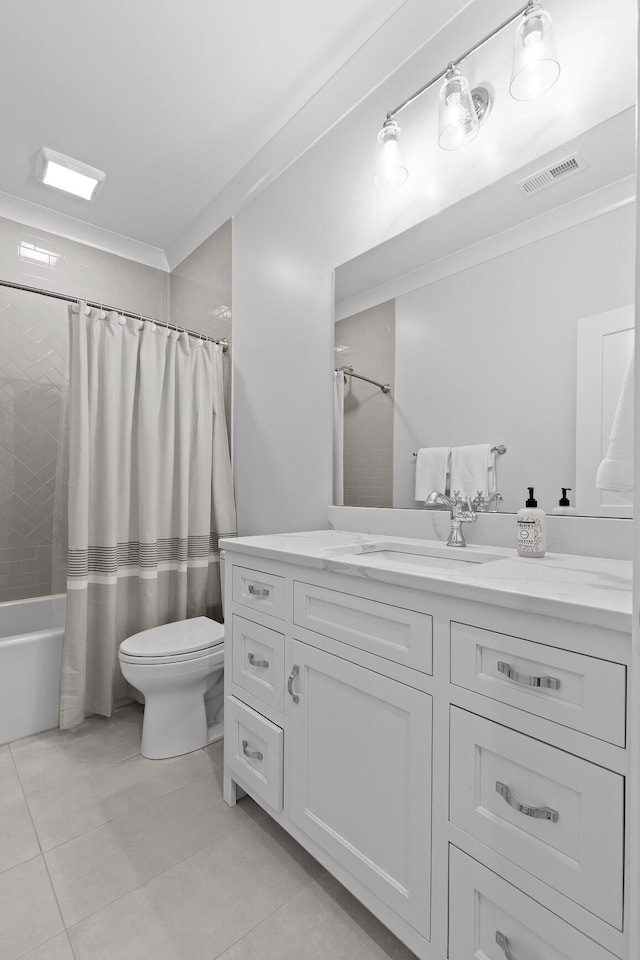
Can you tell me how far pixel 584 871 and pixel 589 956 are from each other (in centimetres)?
13

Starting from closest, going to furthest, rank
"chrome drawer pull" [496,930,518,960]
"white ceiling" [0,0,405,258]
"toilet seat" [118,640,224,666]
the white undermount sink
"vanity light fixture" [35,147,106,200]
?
"chrome drawer pull" [496,930,518,960] → the white undermount sink → "white ceiling" [0,0,405,258] → "toilet seat" [118,640,224,666] → "vanity light fixture" [35,147,106,200]

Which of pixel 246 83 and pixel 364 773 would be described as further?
pixel 246 83

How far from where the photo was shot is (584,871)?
0.69 meters

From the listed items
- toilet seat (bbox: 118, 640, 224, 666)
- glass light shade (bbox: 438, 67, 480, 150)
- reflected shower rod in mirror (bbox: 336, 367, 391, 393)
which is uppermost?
glass light shade (bbox: 438, 67, 480, 150)

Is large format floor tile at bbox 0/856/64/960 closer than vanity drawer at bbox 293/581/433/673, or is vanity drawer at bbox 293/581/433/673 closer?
vanity drawer at bbox 293/581/433/673

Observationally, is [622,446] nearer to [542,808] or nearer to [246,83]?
[542,808]

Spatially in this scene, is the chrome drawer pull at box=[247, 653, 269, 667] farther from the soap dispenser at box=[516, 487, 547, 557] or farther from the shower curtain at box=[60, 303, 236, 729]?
the shower curtain at box=[60, 303, 236, 729]

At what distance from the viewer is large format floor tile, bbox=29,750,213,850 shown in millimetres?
1446

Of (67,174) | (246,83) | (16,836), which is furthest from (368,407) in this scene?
(67,174)

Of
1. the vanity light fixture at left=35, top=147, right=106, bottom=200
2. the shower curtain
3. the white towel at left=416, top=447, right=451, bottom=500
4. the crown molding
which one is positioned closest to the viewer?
the white towel at left=416, top=447, right=451, bottom=500

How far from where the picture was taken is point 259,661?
1.38m

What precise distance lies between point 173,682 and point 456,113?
83.1 inches

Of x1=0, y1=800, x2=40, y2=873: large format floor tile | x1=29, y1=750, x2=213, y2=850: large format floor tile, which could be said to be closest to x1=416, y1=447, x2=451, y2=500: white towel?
x1=29, y1=750, x2=213, y2=850: large format floor tile

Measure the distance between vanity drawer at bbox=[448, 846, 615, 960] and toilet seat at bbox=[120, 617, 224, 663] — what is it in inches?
46.3
